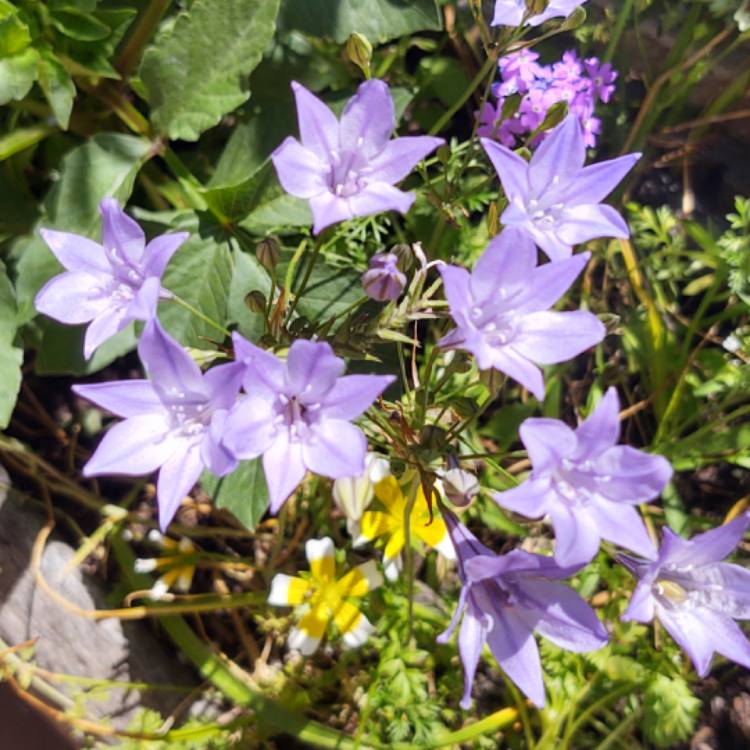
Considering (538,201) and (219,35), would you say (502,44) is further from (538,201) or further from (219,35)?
(219,35)

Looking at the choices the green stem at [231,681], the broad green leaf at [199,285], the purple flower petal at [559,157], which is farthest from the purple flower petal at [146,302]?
the green stem at [231,681]

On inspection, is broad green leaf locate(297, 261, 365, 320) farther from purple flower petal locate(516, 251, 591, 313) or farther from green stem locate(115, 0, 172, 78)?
green stem locate(115, 0, 172, 78)

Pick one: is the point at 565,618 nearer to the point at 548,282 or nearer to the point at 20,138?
the point at 548,282

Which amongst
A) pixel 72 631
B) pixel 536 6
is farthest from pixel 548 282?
pixel 72 631

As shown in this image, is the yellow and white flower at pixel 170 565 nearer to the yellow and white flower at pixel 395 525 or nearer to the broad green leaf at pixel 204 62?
the yellow and white flower at pixel 395 525

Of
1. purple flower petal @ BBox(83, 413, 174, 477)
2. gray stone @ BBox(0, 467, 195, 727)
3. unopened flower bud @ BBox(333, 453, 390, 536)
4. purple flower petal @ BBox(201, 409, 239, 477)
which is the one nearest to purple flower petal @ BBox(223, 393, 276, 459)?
purple flower petal @ BBox(201, 409, 239, 477)

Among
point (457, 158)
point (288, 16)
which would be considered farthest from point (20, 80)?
point (457, 158)
